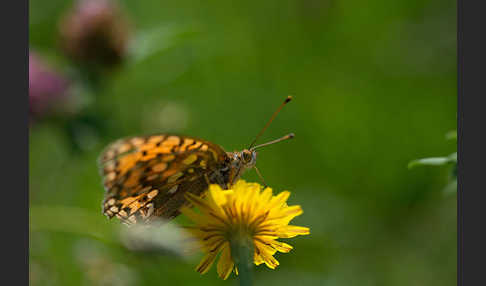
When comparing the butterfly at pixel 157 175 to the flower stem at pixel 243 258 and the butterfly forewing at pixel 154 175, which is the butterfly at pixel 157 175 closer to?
the butterfly forewing at pixel 154 175

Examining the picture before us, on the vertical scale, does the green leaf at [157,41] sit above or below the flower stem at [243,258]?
above

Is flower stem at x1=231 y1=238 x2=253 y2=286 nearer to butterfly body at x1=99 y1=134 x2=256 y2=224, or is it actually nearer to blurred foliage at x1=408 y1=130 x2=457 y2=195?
butterfly body at x1=99 y1=134 x2=256 y2=224

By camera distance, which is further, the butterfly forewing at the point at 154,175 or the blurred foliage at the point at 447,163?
the butterfly forewing at the point at 154,175

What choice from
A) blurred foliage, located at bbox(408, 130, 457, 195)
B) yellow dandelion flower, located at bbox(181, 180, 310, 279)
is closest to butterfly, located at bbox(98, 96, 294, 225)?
yellow dandelion flower, located at bbox(181, 180, 310, 279)

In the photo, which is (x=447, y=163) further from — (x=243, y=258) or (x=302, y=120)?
(x=302, y=120)

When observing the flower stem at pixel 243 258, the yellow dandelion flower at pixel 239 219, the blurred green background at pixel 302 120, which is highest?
the blurred green background at pixel 302 120

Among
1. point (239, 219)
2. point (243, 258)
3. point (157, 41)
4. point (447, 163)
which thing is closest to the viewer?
point (243, 258)

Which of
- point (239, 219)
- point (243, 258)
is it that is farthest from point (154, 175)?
point (243, 258)

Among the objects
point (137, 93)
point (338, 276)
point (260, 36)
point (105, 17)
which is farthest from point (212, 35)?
point (338, 276)

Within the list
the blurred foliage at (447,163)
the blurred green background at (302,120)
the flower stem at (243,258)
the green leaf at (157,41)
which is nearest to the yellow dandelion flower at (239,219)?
the flower stem at (243,258)
